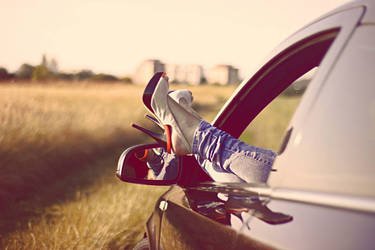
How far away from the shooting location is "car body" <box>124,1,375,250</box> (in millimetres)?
1019

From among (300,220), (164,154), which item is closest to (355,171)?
(300,220)

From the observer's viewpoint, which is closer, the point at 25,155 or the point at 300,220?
the point at 300,220

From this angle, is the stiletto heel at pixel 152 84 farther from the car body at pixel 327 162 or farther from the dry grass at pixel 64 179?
the dry grass at pixel 64 179

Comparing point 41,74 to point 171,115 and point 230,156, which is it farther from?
point 230,156

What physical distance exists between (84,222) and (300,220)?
3.06 meters

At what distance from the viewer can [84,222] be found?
153 inches

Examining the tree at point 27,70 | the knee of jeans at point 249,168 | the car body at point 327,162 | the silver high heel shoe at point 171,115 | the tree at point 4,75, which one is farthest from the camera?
the tree at point 27,70

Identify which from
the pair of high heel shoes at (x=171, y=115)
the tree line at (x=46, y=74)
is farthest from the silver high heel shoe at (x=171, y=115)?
the tree line at (x=46, y=74)

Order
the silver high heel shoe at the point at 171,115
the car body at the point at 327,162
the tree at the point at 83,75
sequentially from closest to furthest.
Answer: the car body at the point at 327,162, the silver high heel shoe at the point at 171,115, the tree at the point at 83,75

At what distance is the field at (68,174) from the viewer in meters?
3.78

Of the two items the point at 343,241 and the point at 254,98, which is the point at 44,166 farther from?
the point at 343,241

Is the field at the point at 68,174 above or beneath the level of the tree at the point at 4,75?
beneath

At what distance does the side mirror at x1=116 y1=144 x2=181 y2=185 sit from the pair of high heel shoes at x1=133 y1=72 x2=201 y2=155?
122 mm

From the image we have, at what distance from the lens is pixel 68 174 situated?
28.4 feet
